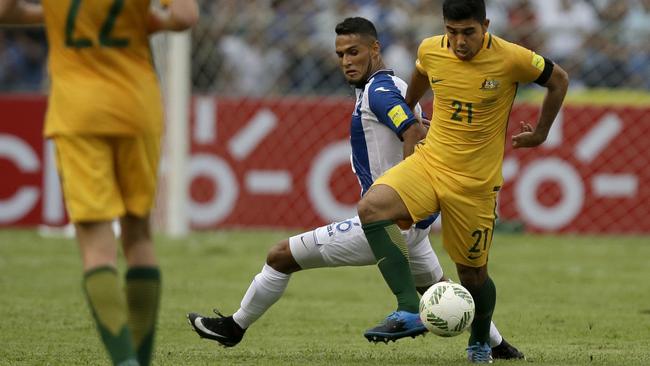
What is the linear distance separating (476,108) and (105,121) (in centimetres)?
230

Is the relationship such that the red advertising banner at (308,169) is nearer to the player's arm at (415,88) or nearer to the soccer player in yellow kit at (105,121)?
the player's arm at (415,88)

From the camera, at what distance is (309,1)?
53.1 ft

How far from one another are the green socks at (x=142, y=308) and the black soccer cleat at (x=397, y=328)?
3.99 ft

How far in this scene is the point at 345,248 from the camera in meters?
7.11

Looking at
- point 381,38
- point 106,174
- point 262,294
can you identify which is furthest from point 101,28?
point 381,38

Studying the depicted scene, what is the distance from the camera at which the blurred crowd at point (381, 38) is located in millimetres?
15758

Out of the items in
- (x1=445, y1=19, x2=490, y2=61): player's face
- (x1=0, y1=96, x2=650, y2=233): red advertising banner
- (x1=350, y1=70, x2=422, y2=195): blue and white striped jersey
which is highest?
(x1=445, y1=19, x2=490, y2=61): player's face

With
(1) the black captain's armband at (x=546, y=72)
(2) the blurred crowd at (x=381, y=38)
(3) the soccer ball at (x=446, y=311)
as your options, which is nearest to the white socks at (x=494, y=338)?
(3) the soccer ball at (x=446, y=311)

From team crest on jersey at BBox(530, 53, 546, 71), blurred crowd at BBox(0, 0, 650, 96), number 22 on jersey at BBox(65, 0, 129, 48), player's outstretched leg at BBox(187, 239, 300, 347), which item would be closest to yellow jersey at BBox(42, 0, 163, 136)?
number 22 on jersey at BBox(65, 0, 129, 48)

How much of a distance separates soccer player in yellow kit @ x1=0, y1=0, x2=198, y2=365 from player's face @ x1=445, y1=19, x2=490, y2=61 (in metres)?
1.74

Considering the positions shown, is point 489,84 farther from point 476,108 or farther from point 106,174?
point 106,174

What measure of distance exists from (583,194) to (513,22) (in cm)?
224

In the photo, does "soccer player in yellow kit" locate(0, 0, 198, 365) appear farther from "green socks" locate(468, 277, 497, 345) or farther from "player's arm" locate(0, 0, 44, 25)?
"green socks" locate(468, 277, 497, 345)

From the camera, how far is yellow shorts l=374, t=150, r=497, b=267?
6.75m
